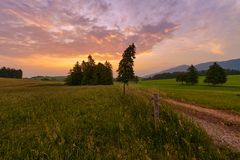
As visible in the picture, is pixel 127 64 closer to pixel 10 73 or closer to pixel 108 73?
pixel 108 73

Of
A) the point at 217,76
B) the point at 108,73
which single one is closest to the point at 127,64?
the point at 217,76

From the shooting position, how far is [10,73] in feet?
566

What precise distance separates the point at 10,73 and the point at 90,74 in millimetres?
99719

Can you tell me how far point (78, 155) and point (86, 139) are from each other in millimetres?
1581

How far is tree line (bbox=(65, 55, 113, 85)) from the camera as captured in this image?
98.4 meters

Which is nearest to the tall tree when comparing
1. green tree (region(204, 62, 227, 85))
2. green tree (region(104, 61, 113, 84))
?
green tree (region(204, 62, 227, 85))

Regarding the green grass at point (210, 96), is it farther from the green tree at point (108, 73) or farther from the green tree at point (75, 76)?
the green tree at point (75, 76)

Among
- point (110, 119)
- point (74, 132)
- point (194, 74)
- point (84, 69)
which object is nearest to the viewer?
point (74, 132)

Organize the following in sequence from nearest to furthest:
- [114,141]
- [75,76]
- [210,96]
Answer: [114,141] < [210,96] < [75,76]

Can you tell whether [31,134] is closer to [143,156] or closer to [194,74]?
[143,156]

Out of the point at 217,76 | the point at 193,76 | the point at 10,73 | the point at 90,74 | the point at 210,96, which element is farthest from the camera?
the point at 10,73

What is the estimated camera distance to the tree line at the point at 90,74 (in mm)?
98369

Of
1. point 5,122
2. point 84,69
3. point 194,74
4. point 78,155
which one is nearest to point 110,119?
point 78,155

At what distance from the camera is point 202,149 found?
7562 millimetres
